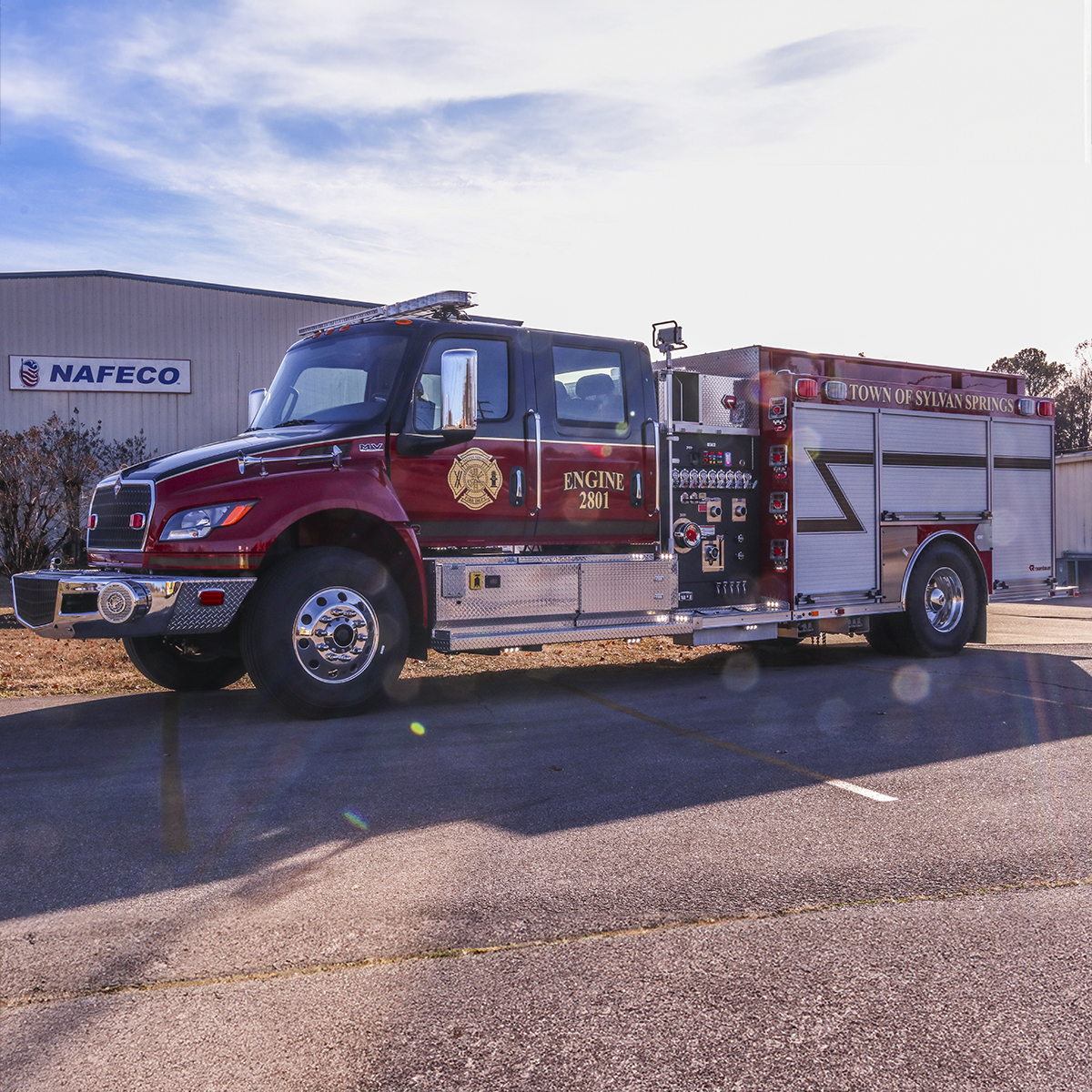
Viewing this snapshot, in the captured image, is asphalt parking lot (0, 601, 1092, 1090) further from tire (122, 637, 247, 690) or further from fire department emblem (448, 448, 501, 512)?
fire department emblem (448, 448, 501, 512)

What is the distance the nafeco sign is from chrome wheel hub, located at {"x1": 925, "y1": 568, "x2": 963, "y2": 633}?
17.3m

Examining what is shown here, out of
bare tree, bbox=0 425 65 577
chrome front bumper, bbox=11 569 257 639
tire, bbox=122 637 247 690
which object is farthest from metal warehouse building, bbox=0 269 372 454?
chrome front bumper, bbox=11 569 257 639

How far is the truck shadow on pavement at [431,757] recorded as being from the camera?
439 cm

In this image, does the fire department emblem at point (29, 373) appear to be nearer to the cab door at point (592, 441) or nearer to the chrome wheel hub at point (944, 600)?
the cab door at point (592, 441)

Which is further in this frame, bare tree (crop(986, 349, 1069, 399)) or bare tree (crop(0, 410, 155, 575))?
bare tree (crop(986, 349, 1069, 399))

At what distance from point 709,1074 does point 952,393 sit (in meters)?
9.71

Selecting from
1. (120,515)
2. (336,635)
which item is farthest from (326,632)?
(120,515)

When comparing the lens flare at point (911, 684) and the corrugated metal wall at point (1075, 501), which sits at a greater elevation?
the corrugated metal wall at point (1075, 501)

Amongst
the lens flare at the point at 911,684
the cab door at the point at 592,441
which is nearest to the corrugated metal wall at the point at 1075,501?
the lens flare at the point at 911,684

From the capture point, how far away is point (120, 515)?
705cm

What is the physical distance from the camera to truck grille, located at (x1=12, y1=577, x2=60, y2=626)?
6.62 meters

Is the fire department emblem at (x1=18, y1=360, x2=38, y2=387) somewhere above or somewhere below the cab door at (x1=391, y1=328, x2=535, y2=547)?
above

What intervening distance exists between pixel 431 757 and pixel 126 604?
2100mm

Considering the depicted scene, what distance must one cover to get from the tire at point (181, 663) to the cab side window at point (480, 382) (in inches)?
89.7
